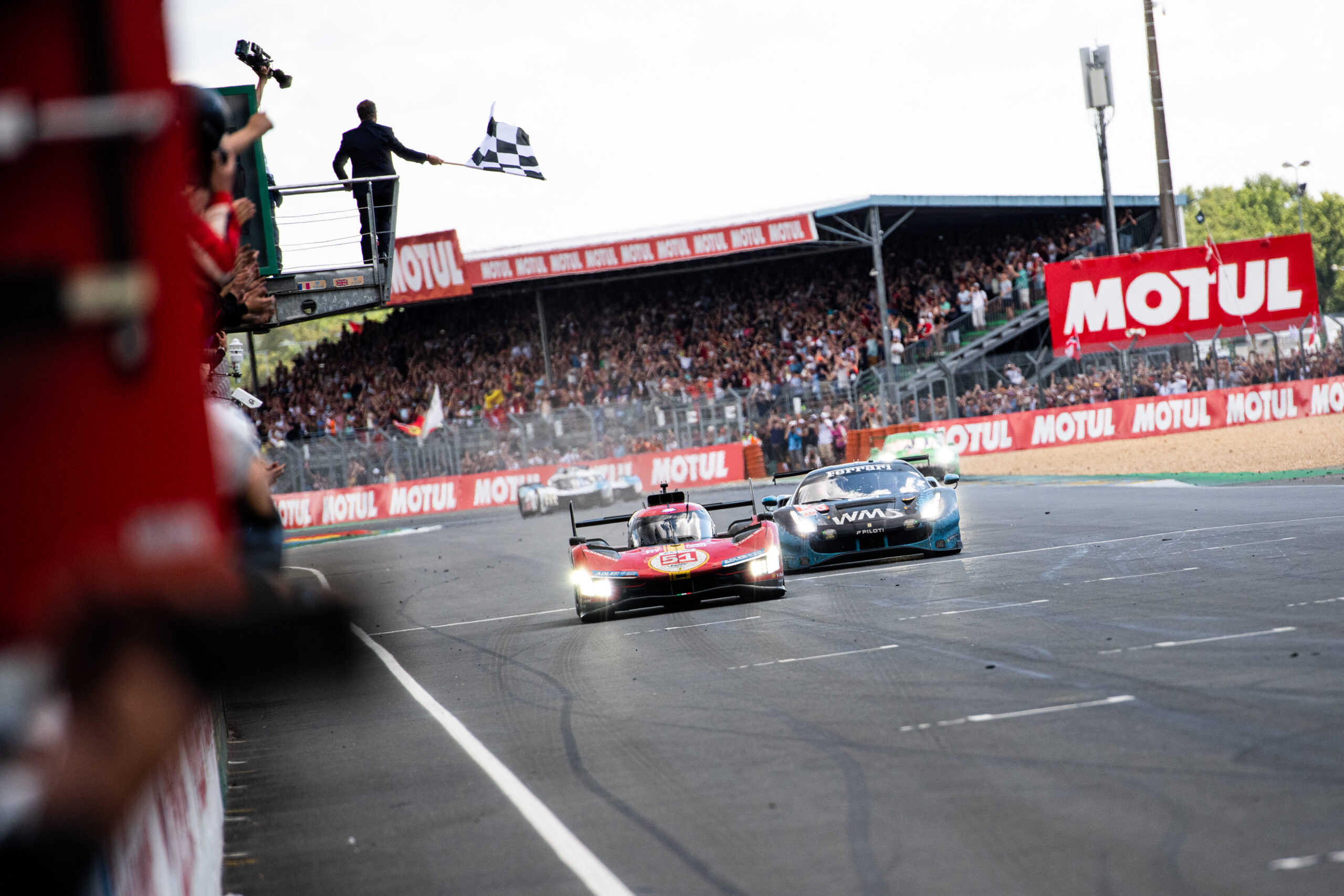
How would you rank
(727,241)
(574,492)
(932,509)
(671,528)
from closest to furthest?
(671,528) < (932,509) < (574,492) < (727,241)

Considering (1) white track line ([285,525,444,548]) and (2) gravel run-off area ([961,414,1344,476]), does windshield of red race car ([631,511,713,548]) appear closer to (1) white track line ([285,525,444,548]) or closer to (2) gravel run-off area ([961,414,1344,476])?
(2) gravel run-off area ([961,414,1344,476])

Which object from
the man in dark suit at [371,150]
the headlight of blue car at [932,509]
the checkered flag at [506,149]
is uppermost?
the checkered flag at [506,149]

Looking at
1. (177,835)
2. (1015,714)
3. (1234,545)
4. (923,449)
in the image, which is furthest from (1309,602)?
(923,449)

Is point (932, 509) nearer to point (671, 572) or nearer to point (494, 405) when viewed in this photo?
point (671, 572)

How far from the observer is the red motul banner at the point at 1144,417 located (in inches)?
1531

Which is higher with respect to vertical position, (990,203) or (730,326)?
(990,203)

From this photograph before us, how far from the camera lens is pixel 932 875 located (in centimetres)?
500

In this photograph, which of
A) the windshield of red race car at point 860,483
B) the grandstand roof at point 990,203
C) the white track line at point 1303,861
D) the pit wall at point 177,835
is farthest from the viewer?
the grandstand roof at point 990,203

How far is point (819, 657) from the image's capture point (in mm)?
10312

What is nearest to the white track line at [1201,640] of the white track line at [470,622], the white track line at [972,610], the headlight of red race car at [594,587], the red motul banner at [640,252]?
the white track line at [972,610]

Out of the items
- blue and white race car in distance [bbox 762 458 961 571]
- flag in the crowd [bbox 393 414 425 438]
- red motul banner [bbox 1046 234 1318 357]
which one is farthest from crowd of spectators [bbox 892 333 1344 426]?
blue and white race car in distance [bbox 762 458 961 571]

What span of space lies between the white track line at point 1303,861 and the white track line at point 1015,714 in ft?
9.11

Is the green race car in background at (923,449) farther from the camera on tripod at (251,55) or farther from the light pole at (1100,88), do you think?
the camera on tripod at (251,55)

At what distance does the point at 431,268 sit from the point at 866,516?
32.2m
